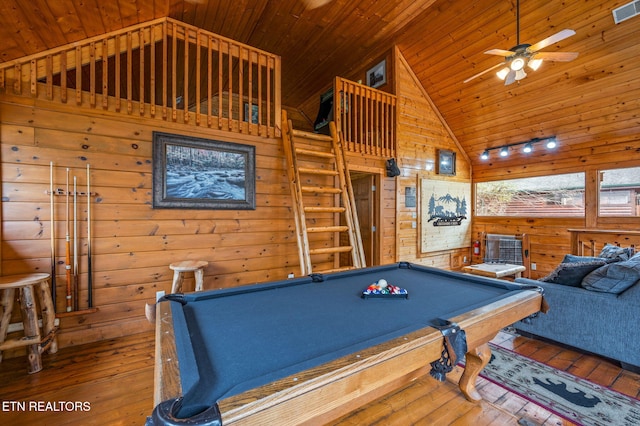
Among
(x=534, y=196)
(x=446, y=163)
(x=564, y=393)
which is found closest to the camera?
(x=564, y=393)

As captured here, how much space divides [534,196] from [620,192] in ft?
3.75

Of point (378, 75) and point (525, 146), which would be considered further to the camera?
point (378, 75)

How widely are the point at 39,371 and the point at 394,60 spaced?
19.1 feet

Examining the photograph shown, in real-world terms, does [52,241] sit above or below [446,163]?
below

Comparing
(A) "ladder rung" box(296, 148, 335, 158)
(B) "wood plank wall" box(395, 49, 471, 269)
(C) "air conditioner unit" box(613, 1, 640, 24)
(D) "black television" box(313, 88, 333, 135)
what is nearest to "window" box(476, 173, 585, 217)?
(B) "wood plank wall" box(395, 49, 471, 269)

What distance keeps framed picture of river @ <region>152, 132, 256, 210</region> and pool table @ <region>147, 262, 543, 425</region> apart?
1.66m

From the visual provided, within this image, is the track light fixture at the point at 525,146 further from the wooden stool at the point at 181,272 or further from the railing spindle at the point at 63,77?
the railing spindle at the point at 63,77

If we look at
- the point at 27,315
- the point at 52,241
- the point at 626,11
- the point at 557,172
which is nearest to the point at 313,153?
the point at 52,241

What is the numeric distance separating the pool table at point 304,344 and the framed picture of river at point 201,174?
1.66 metres

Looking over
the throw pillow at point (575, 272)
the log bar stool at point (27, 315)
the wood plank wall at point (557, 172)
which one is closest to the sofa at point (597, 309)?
the throw pillow at point (575, 272)

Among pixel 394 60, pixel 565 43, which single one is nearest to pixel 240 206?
pixel 394 60

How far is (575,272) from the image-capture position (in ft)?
7.88

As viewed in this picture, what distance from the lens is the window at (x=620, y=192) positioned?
410cm

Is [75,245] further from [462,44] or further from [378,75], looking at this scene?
[462,44]
